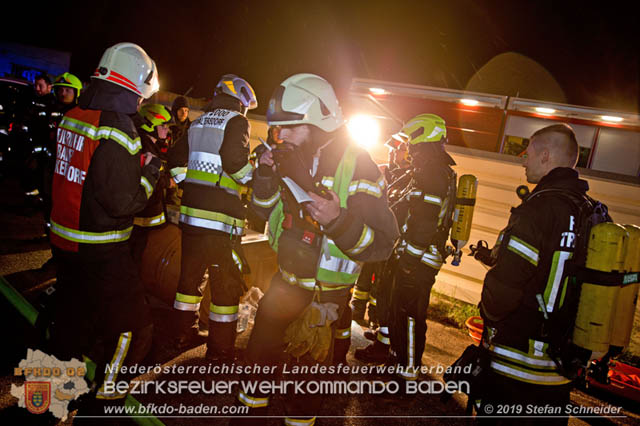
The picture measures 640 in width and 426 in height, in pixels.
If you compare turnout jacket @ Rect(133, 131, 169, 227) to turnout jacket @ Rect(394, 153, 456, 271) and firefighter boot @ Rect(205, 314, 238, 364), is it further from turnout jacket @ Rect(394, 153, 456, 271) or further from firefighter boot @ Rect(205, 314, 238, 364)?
turnout jacket @ Rect(394, 153, 456, 271)

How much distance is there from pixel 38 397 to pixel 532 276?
3.29m

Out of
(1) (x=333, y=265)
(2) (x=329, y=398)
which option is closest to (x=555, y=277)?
(1) (x=333, y=265)

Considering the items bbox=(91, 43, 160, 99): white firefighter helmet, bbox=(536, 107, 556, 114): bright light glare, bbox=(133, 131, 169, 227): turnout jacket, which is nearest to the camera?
bbox=(91, 43, 160, 99): white firefighter helmet

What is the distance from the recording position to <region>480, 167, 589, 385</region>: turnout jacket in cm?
194

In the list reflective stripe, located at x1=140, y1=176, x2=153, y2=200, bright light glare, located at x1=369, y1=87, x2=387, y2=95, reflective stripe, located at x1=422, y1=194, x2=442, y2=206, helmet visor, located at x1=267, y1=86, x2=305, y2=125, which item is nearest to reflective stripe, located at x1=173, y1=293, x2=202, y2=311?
reflective stripe, located at x1=140, y1=176, x2=153, y2=200

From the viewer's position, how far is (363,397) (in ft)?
10.9

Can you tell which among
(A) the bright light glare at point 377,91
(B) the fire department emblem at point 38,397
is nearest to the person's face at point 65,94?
(B) the fire department emblem at point 38,397

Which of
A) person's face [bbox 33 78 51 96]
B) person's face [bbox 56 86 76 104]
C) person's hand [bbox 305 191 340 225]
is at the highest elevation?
person's face [bbox 33 78 51 96]

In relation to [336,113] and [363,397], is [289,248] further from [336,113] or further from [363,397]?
[363,397]

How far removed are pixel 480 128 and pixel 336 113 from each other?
1175 centimetres

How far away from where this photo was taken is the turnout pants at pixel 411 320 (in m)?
3.35

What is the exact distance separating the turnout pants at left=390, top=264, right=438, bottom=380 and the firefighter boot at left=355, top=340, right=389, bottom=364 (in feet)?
1.78

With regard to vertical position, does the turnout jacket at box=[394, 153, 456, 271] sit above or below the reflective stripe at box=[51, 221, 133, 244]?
above

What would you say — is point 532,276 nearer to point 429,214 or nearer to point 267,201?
point 429,214
